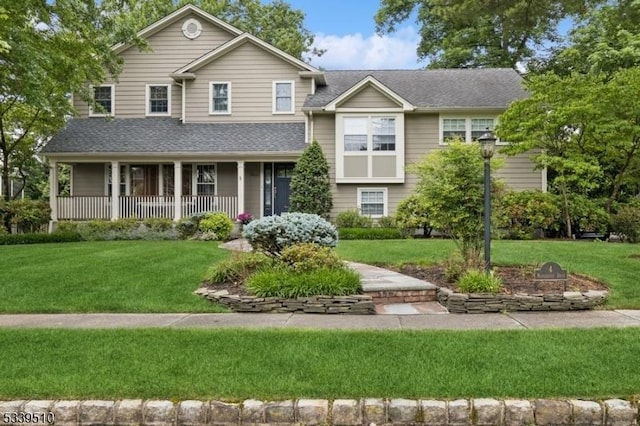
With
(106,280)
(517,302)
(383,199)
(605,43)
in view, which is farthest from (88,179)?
(605,43)

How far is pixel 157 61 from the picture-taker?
20625 mm

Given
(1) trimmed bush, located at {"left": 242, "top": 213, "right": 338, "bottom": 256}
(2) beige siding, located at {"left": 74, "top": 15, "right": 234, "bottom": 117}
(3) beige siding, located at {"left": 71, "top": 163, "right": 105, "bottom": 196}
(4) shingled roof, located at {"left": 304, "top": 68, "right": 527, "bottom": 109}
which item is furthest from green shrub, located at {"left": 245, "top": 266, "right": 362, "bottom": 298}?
(3) beige siding, located at {"left": 71, "top": 163, "right": 105, "bottom": 196}

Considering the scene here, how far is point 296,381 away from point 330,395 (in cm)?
37

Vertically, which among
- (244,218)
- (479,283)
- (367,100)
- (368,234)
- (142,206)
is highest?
(367,100)

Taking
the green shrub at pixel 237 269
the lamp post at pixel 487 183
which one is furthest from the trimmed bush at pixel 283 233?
the lamp post at pixel 487 183

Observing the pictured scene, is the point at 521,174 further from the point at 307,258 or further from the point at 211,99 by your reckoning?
the point at 307,258

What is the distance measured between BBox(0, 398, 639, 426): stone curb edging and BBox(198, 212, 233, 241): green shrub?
1265 centimetres

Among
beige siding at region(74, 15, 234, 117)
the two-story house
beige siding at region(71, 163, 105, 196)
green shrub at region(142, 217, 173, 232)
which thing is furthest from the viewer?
beige siding at region(74, 15, 234, 117)

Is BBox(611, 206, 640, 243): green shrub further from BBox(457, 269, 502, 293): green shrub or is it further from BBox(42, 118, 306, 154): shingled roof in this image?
BBox(42, 118, 306, 154): shingled roof

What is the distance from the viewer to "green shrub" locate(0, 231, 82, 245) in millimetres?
16094

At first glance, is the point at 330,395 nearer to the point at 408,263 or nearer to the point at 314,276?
the point at 314,276

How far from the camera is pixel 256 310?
24.2 feet

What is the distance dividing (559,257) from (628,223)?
20.0ft

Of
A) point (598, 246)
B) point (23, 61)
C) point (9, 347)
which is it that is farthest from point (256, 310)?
point (598, 246)
